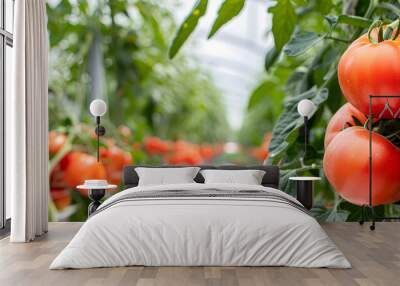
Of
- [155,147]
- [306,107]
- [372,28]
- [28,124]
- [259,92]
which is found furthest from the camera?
[28,124]

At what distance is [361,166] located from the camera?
2.19 meters

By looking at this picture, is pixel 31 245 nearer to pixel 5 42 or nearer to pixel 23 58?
pixel 23 58

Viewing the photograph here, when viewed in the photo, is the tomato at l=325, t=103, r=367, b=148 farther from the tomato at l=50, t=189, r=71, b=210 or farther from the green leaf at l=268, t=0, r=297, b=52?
the tomato at l=50, t=189, r=71, b=210

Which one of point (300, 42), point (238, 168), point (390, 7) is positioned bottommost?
point (238, 168)

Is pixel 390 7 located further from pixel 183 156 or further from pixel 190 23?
pixel 183 156

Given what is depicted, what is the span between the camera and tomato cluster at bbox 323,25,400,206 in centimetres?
213

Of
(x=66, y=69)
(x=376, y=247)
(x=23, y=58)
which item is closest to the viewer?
(x=66, y=69)

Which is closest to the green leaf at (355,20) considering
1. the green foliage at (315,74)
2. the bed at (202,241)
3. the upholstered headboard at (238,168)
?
the green foliage at (315,74)

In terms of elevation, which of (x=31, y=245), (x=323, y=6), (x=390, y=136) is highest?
(x=323, y=6)

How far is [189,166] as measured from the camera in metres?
3.94

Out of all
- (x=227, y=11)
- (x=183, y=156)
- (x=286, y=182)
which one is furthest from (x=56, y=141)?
(x=183, y=156)

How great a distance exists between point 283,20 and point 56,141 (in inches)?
40.3

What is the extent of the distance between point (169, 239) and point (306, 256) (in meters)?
0.58

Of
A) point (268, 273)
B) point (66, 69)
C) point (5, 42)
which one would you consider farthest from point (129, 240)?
point (5, 42)
